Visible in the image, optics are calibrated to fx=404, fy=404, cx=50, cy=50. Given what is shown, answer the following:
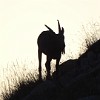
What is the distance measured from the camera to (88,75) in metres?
9.62

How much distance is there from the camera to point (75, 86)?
933cm

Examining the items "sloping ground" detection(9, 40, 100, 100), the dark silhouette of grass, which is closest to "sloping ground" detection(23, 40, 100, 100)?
"sloping ground" detection(9, 40, 100, 100)

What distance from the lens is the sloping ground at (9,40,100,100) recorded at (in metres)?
8.81

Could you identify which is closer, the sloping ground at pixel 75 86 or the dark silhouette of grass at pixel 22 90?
the sloping ground at pixel 75 86

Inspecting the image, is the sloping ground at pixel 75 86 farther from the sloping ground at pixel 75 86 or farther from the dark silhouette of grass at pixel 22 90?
the dark silhouette of grass at pixel 22 90

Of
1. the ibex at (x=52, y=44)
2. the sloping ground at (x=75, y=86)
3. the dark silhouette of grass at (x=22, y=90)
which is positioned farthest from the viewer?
the ibex at (x=52, y=44)

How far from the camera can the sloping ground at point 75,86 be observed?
881 centimetres

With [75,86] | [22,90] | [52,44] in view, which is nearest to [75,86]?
[75,86]

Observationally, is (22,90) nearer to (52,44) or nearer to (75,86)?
(52,44)

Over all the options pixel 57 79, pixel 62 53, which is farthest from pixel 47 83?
pixel 62 53

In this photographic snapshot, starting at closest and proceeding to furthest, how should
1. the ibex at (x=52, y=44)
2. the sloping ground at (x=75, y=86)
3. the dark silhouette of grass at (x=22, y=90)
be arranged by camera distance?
the sloping ground at (x=75, y=86), the dark silhouette of grass at (x=22, y=90), the ibex at (x=52, y=44)

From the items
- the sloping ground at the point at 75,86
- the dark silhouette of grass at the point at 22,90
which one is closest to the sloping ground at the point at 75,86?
the sloping ground at the point at 75,86

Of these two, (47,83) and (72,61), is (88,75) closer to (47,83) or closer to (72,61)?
(47,83)

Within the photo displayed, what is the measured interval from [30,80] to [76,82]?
2.31 meters
